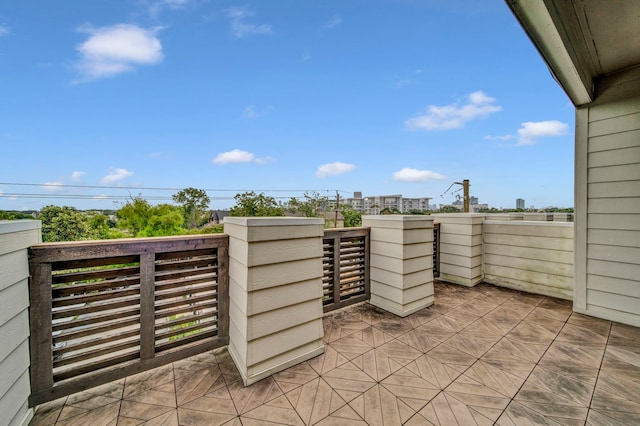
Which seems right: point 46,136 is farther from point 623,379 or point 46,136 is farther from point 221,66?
point 623,379

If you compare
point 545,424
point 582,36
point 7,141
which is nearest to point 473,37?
point 582,36

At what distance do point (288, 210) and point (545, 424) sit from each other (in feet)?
71.4

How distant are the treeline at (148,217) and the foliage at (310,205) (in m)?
0.09

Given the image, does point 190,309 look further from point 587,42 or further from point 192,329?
point 587,42

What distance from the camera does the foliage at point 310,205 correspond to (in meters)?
22.6

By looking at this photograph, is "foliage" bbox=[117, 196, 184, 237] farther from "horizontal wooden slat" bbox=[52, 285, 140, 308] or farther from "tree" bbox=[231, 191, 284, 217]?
"horizontal wooden slat" bbox=[52, 285, 140, 308]

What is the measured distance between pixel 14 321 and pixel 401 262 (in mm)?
2755

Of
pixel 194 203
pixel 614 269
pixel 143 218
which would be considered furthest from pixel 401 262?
pixel 194 203

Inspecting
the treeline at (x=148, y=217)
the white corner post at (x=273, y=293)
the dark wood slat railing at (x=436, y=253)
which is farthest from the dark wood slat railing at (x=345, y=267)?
the treeline at (x=148, y=217)

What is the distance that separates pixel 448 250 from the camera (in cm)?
381

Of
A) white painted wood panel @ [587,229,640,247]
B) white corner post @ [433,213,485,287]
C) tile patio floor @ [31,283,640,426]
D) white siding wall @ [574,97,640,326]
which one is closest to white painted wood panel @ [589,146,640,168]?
white siding wall @ [574,97,640,326]

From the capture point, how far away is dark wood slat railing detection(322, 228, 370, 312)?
8.84 ft

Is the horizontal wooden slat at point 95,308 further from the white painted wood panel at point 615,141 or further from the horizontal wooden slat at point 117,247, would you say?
the white painted wood panel at point 615,141

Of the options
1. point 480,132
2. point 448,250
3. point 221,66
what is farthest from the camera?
point 480,132
